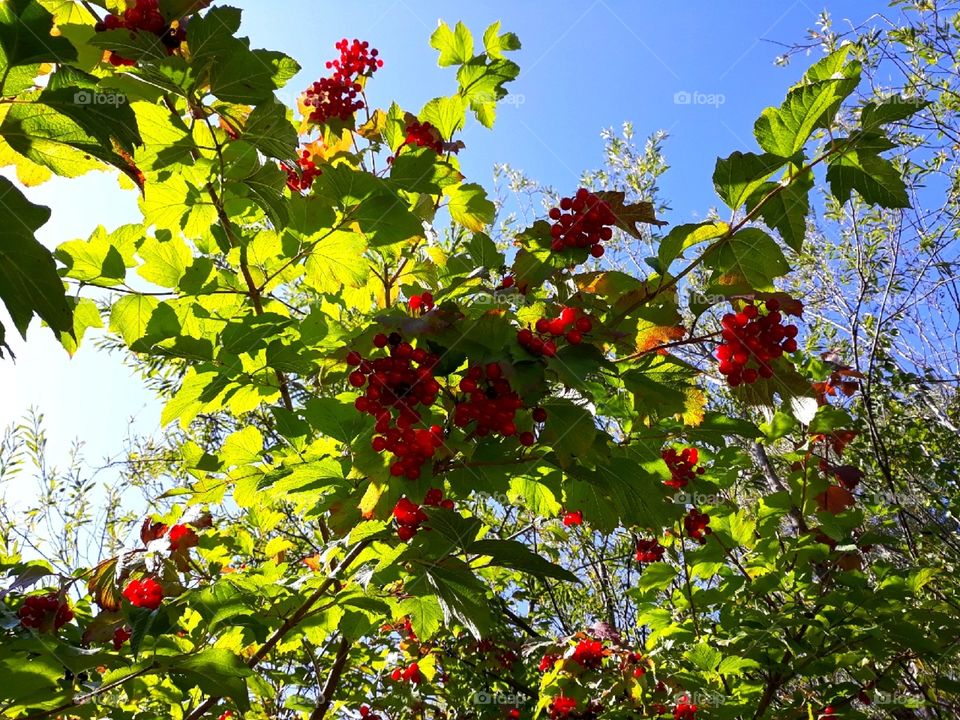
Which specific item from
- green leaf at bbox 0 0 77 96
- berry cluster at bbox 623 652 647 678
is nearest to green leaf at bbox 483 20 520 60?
green leaf at bbox 0 0 77 96

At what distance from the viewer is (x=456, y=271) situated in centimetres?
208

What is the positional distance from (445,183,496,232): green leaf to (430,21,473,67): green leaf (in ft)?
1.78

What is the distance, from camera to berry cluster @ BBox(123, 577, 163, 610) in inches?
74.9

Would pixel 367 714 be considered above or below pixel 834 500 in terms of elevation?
below

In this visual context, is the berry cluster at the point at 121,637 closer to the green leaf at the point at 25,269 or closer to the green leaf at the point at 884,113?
the green leaf at the point at 25,269

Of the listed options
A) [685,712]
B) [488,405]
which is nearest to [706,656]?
[685,712]

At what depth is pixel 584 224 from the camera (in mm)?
1842

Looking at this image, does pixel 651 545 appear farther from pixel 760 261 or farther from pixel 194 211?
pixel 194 211

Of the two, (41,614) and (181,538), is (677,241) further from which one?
(41,614)

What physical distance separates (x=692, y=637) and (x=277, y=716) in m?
2.52

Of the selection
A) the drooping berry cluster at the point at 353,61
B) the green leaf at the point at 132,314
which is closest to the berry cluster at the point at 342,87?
the drooping berry cluster at the point at 353,61

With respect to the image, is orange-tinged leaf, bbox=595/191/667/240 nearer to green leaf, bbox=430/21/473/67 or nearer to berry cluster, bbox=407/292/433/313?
berry cluster, bbox=407/292/433/313

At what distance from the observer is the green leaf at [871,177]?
1.67m
